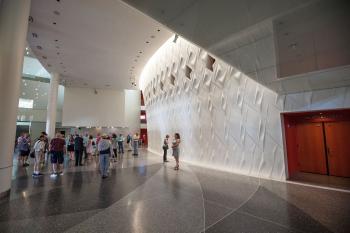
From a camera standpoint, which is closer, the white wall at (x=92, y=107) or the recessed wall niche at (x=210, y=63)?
the recessed wall niche at (x=210, y=63)

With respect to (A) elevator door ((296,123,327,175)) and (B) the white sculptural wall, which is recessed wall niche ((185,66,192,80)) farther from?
(A) elevator door ((296,123,327,175))

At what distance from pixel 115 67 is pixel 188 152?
28.4ft

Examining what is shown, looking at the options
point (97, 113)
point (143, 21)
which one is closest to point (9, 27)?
point (143, 21)

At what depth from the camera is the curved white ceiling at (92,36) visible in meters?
7.14

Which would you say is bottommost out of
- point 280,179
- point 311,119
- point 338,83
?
point 280,179

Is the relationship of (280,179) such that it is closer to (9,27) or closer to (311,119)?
(311,119)

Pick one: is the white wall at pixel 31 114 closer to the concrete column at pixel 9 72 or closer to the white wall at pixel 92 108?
the white wall at pixel 92 108

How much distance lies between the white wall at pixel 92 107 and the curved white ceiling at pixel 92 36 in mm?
5359

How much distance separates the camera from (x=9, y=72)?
459 cm

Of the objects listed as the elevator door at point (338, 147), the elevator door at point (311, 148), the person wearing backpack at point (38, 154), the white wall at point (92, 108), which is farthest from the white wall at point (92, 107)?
the elevator door at point (338, 147)

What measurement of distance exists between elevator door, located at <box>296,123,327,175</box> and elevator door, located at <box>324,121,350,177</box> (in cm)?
22

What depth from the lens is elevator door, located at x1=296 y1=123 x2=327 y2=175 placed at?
7.09m

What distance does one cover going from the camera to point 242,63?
5020 mm

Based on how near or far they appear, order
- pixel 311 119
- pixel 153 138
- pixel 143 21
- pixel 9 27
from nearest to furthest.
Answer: pixel 9 27
pixel 311 119
pixel 143 21
pixel 153 138
